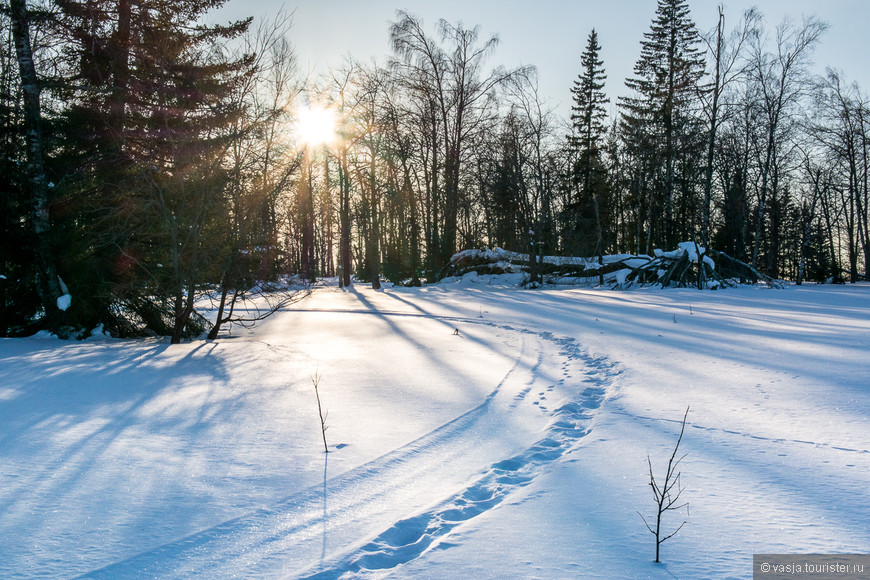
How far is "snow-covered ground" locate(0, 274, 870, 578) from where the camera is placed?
198 cm

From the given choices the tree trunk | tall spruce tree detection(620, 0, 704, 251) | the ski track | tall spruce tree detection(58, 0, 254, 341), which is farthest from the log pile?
the tree trunk

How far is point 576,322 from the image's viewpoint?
930 cm

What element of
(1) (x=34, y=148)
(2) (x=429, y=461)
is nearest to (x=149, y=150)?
(1) (x=34, y=148)

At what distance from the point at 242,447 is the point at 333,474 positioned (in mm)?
794

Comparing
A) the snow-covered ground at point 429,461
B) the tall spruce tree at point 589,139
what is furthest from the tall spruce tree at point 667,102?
the snow-covered ground at point 429,461

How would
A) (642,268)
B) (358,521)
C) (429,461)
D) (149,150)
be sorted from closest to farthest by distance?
1. (358,521)
2. (429,461)
3. (149,150)
4. (642,268)

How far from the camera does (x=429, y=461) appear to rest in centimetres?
305

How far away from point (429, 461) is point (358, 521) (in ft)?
2.65

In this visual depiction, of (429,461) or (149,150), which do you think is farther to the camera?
(149,150)

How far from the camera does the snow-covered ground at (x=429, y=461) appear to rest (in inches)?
78.0

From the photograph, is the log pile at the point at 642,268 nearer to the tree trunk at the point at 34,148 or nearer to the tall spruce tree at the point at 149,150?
the tall spruce tree at the point at 149,150

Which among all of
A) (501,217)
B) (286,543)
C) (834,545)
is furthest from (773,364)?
(501,217)

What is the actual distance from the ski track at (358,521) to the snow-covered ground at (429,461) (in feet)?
0.04

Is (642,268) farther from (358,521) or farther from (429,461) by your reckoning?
(358,521)
